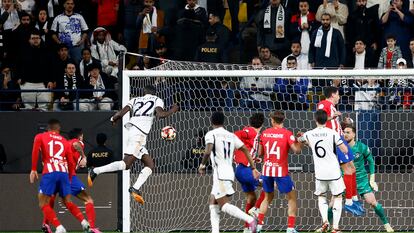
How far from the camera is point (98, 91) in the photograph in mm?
24953

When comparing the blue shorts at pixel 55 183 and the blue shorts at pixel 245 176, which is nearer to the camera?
the blue shorts at pixel 55 183

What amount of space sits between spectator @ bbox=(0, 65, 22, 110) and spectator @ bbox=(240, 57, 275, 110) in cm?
440

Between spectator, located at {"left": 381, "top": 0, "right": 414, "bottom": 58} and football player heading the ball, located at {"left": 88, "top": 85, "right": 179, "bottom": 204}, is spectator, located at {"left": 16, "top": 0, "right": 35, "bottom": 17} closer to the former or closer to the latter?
football player heading the ball, located at {"left": 88, "top": 85, "right": 179, "bottom": 204}

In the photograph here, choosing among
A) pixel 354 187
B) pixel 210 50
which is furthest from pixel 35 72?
pixel 354 187

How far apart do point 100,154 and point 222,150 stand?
16.7 feet

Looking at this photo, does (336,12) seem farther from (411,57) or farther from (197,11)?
(197,11)

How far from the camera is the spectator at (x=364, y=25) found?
25953 millimetres

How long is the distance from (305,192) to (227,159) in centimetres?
477

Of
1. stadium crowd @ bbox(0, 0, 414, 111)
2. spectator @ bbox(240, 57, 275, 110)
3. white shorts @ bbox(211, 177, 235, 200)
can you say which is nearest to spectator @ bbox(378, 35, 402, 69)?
stadium crowd @ bbox(0, 0, 414, 111)

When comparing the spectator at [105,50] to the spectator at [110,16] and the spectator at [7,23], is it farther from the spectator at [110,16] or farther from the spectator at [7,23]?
the spectator at [7,23]

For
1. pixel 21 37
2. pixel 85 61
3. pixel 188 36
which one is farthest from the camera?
pixel 188 36

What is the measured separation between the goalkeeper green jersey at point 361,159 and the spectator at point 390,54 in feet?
10.4

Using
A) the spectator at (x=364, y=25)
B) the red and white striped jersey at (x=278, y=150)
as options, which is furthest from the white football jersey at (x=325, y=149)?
the spectator at (x=364, y=25)

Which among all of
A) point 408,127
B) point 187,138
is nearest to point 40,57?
point 187,138
